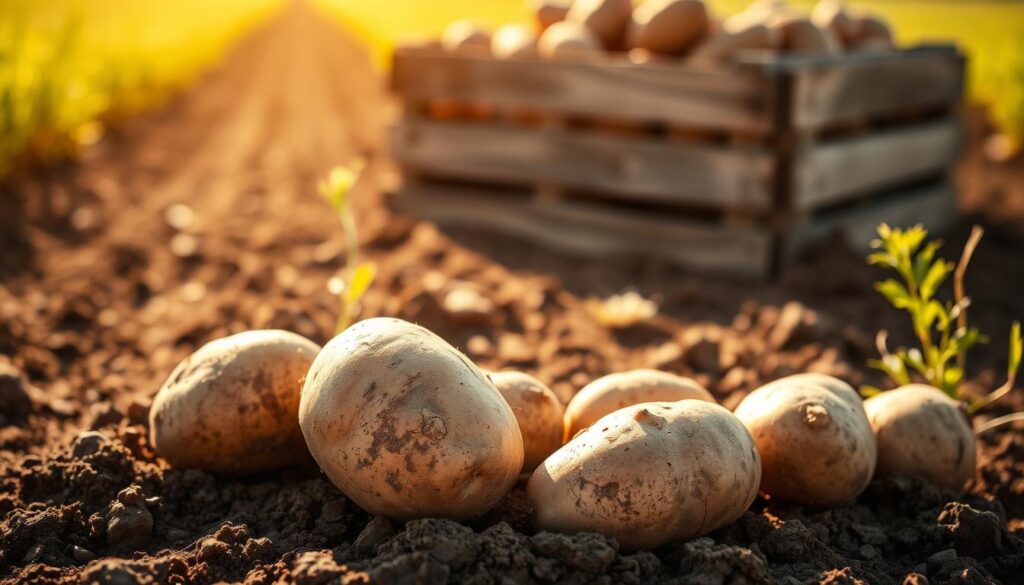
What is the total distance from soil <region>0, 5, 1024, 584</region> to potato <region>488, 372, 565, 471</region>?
0.61ft

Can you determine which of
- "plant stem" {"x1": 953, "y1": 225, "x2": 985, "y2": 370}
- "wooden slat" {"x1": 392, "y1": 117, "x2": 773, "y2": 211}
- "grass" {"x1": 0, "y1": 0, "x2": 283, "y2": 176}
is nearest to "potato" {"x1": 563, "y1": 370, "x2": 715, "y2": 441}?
"plant stem" {"x1": 953, "y1": 225, "x2": 985, "y2": 370}

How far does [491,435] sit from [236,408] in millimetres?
745

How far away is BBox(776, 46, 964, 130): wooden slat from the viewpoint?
4.40 metres

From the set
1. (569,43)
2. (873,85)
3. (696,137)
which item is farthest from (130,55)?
(873,85)

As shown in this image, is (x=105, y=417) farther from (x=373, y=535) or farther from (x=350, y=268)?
A: (x=373, y=535)

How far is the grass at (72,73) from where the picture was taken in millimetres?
6090

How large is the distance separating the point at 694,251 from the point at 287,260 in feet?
6.71

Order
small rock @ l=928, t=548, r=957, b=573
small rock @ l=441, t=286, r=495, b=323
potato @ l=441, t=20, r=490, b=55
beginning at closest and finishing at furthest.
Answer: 1. small rock @ l=928, t=548, r=957, b=573
2. small rock @ l=441, t=286, r=495, b=323
3. potato @ l=441, t=20, r=490, b=55

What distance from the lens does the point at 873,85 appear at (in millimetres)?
4809

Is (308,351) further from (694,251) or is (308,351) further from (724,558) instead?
(694,251)

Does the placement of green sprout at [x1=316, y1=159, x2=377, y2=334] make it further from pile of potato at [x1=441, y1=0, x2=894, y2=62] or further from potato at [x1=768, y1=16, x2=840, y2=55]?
potato at [x1=768, y1=16, x2=840, y2=55]

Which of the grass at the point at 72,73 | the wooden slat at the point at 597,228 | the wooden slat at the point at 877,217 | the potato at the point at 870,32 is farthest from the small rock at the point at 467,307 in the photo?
the grass at the point at 72,73

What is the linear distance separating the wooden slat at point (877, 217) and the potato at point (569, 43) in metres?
1.35

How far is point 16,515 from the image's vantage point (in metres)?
2.36
